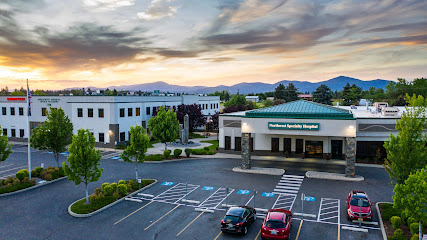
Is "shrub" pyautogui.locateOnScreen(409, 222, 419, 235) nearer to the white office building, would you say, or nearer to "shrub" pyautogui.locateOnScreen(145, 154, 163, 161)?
"shrub" pyautogui.locateOnScreen(145, 154, 163, 161)

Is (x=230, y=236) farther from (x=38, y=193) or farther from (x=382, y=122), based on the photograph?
(x=382, y=122)

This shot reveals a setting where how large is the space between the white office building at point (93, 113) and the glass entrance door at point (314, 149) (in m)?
31.6

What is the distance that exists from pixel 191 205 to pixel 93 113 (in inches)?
1410

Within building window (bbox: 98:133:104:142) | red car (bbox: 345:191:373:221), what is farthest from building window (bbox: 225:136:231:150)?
red car (bbox: 345:191:373:221)

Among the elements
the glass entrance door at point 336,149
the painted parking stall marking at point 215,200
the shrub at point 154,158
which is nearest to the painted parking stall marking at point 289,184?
the painted parking stall marking at point 215,200

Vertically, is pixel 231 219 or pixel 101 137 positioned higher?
pixel 101 137

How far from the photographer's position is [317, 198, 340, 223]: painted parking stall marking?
823 inches

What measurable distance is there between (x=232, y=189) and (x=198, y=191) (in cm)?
323

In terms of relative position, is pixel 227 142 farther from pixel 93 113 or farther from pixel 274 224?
pixel 274 224

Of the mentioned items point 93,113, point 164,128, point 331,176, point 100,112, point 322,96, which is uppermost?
point 322,96

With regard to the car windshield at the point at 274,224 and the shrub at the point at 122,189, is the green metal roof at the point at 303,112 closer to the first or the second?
the shrub at the point at 122,189

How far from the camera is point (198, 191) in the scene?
90.1 feet

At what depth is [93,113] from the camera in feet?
173

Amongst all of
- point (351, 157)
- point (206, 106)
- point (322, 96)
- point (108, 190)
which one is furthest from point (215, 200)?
point (322, 96)
